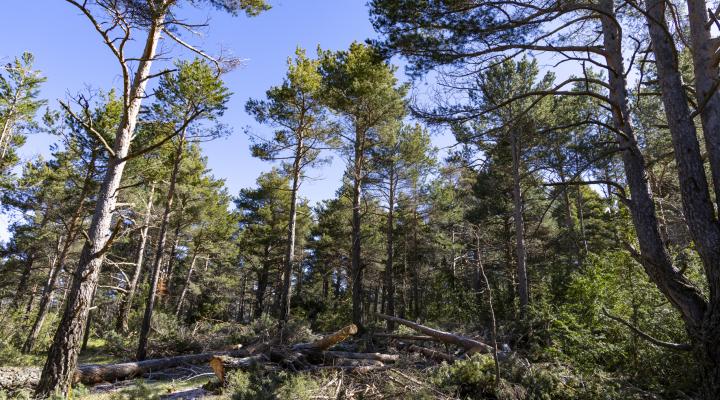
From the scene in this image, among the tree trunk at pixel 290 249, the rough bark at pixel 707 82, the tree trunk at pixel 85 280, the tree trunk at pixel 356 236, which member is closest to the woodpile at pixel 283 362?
the tree trunk at pixel 85 280

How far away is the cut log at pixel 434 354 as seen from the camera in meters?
8.20

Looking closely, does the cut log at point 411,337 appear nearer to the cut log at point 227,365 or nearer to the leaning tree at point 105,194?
the cut log at point 227,365

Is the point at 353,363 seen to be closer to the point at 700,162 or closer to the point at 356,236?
the point at 700,162

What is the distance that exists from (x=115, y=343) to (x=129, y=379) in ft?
20.4

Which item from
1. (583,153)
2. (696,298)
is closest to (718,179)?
(696,298)

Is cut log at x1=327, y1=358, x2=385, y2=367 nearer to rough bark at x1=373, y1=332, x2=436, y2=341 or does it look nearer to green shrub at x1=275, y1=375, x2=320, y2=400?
green shrub at x1=275, y1=375, x2=320, y2=400

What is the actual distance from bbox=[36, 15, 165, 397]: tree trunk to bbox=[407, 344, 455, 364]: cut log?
268 inches

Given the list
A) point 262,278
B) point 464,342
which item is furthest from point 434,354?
point 262,278

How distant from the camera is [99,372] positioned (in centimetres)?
773

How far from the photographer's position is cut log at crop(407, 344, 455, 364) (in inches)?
323

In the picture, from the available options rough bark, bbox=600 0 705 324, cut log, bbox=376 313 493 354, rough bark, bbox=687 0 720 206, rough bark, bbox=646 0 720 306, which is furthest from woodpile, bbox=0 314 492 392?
rough bark, bbox=687 0 720 206

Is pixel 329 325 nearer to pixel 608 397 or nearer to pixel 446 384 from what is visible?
pixel 446 384

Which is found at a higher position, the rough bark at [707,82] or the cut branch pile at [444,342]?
the rough bark at [707,82]

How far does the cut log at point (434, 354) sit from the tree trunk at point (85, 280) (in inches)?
268
